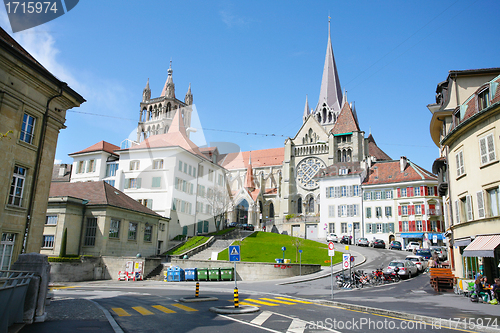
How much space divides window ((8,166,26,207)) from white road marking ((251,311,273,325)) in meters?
12.0

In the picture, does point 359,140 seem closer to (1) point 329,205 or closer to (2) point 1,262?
(1) point 329,205

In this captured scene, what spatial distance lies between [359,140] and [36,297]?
6743 centimetres

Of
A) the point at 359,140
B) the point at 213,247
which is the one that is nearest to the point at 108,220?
the point at 213,247

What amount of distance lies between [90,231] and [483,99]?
3027 cm

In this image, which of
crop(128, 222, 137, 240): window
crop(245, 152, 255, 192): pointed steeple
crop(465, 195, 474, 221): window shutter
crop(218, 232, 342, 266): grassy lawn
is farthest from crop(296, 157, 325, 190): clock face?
crop(465, 195, 474, 221): window shutter

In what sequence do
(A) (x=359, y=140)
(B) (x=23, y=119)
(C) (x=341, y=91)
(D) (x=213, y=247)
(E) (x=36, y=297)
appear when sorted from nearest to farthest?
1. (E) (x=36, y=297)
2. (B) (x=23, y=119)
3. (D) (x=213, y=247)
4. (A) (x=359, y=140)
5. (C) (x=341, y=91)

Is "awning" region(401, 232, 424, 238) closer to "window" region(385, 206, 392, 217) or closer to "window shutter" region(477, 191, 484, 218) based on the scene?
"window" region(385, 206, 392, 217)

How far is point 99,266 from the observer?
30141 mm

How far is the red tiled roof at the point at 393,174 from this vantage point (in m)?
50.8

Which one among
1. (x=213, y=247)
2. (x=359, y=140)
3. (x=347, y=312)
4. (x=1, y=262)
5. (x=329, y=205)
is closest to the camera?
(x=347, y=312)

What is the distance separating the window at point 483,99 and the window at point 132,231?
29.0 metres

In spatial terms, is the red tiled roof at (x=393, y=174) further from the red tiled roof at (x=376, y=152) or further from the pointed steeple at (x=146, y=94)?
the pointed steeple at (x=146, y=94)

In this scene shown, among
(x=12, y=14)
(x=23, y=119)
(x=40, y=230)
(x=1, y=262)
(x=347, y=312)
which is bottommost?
(x=347, y=312)

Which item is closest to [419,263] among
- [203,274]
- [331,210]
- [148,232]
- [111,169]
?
[203,274]
